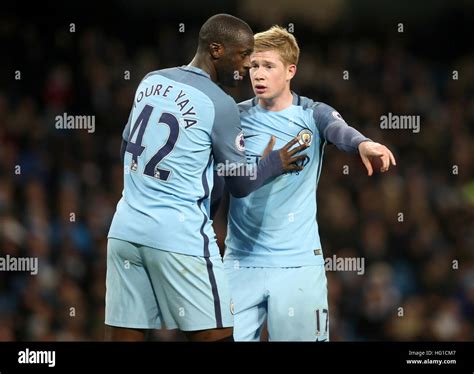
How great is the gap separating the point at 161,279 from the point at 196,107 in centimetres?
83

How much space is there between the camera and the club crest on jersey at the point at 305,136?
5.09 m

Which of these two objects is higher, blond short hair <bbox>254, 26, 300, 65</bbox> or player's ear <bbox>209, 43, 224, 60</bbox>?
blond short hair <bbox>254, 26, 300, 65</bbox>

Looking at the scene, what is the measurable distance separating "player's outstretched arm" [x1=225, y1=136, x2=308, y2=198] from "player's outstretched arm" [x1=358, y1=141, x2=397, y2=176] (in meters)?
0.36

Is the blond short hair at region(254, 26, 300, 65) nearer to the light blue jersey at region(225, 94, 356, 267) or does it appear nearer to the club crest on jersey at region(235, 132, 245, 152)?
the light blue jersey at region(225, 94, 356, 267)

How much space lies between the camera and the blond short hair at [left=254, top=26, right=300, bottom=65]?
17.1 ft

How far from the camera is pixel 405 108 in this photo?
30.9ft

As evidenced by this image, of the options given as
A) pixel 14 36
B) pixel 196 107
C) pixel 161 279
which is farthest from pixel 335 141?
pixel 14 36
